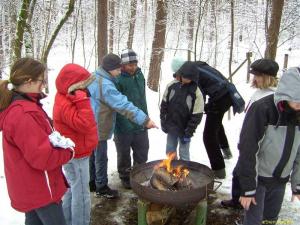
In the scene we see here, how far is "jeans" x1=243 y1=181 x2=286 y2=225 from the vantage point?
3.02 metres

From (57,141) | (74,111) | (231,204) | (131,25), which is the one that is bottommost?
Result: (231,204)

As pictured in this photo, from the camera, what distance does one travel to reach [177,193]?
10.5ft

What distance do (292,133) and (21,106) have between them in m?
2.08

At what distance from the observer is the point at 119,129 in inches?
179

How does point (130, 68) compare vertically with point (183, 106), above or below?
above

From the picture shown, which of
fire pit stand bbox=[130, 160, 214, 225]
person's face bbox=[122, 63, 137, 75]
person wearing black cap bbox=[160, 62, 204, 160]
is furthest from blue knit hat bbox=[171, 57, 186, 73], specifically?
fire pit stand bbox=[130, 160, 214, 225]

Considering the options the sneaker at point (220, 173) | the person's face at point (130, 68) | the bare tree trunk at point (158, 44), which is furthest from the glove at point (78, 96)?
the bare tree trunk at point (158, 44)

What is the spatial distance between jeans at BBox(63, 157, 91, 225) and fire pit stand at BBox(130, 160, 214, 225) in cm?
48

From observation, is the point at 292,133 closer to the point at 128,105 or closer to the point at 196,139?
the point at 128,105

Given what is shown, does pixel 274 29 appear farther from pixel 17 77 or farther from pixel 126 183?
pixel 17 77

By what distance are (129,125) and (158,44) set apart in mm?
7768

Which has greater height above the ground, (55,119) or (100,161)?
(55,119)

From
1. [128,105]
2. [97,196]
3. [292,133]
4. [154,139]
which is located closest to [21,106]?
[128,105]

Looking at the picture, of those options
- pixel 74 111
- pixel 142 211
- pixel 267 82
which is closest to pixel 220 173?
pixel 142 211
